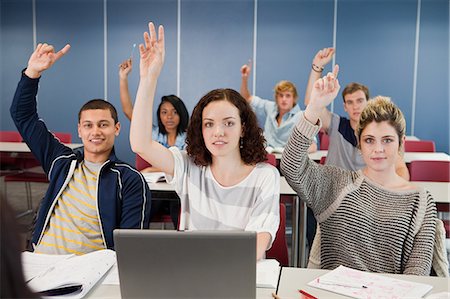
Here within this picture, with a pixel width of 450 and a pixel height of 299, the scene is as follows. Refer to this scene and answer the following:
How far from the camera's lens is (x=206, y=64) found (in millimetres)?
7074

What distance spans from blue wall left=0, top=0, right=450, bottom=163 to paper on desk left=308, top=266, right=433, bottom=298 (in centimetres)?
534

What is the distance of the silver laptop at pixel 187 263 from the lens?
49.6 inches

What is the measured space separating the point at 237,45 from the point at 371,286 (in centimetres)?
568

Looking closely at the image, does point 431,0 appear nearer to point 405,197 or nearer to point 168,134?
point 168,134

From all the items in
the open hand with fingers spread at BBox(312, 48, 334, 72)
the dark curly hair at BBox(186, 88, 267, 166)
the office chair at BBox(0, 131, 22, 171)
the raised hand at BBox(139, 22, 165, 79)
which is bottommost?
the office chair at BBox(0, 131, 22, 171)

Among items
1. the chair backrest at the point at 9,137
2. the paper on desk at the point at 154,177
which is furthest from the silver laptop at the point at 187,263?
the chair backrest at the point at 9,137

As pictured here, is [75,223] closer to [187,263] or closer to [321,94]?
[187,263]

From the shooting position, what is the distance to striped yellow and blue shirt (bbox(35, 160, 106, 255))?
2090 millimetres

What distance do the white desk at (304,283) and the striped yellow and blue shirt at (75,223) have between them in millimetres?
805

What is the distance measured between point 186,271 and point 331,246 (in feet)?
3.05

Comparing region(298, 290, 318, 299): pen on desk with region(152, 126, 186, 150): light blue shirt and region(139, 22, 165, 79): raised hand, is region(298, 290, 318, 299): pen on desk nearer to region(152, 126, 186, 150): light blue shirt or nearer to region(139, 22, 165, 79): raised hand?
region(139, 22, 165, 79): raised hand

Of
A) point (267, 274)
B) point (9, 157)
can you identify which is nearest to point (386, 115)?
point (267, 274)

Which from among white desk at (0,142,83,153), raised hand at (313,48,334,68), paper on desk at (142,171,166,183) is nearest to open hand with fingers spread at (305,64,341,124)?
paper on desk at (142,171,166,183)

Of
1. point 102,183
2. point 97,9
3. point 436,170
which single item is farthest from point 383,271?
point 97,9
